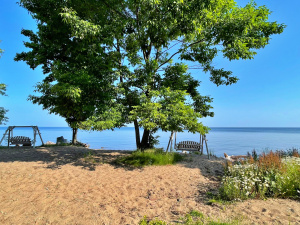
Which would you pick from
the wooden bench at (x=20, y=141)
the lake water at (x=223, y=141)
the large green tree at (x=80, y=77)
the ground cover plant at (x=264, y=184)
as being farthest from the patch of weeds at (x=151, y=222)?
the wooden bench at (x=20, y=141)

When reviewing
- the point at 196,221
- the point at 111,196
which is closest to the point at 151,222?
the point at 196,221

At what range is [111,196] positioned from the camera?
5625mm

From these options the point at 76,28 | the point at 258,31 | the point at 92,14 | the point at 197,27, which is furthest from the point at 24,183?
the point at 258,31

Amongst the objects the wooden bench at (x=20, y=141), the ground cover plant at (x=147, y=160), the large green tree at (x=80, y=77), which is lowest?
the ground cover plant at (x=147, y=160)

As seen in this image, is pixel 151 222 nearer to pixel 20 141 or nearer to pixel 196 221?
pixel 196 221

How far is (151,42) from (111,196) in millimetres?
7487

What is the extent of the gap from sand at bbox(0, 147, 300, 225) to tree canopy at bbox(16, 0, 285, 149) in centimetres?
208

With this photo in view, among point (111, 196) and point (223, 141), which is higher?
point (223, 141)

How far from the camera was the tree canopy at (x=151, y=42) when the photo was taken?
7.18 metres

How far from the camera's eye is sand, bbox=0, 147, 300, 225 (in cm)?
424

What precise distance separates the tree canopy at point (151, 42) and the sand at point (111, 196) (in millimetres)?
2076

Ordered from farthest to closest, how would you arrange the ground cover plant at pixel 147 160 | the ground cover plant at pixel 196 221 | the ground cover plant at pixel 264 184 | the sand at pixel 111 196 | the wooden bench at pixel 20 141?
the wooden bench at pixel 20 141
the ground cover plant at pixel 147 160
the ground cover plant at pixel 264 184
the sand at pixel 111 196
the ground cover plant at pixel 196 221

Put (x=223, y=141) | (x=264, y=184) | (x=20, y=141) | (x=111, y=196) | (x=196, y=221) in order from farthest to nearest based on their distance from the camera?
(x=223, y=141) → (x=20, y=141) → (x=111, y=196) → (x=264, y=184) → (x=196, y=221)

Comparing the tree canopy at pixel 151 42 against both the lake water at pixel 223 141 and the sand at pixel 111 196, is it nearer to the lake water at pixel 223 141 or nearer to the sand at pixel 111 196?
the sand at pixel 111 196
